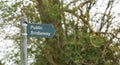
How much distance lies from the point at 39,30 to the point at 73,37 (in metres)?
3.79

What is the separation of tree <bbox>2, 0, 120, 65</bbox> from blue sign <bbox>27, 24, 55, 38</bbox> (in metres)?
3.19

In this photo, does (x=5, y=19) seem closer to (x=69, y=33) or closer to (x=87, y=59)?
(x=69, y=33)

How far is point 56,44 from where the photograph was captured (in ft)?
25.0

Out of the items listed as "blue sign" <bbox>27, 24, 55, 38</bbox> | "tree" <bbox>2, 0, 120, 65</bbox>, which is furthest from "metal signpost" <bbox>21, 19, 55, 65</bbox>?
"tree" <bbox>2, 0, 120, 65</bbox>

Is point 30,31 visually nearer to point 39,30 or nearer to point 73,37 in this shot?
point 39,30

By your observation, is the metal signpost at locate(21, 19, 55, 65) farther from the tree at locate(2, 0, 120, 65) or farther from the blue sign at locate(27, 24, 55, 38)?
the tree at locate(2, 0, 120, 65)

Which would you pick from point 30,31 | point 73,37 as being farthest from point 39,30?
point 73,37

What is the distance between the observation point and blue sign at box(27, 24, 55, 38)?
3.73 meters

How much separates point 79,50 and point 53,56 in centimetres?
65

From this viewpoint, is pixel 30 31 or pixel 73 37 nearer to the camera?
pixel 30 31

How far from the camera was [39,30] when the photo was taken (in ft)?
12.4

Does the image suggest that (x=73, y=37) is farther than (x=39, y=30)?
Yes

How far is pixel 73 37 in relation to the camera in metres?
7.54

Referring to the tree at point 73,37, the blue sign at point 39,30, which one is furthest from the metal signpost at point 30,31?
the tree at point 73,37
